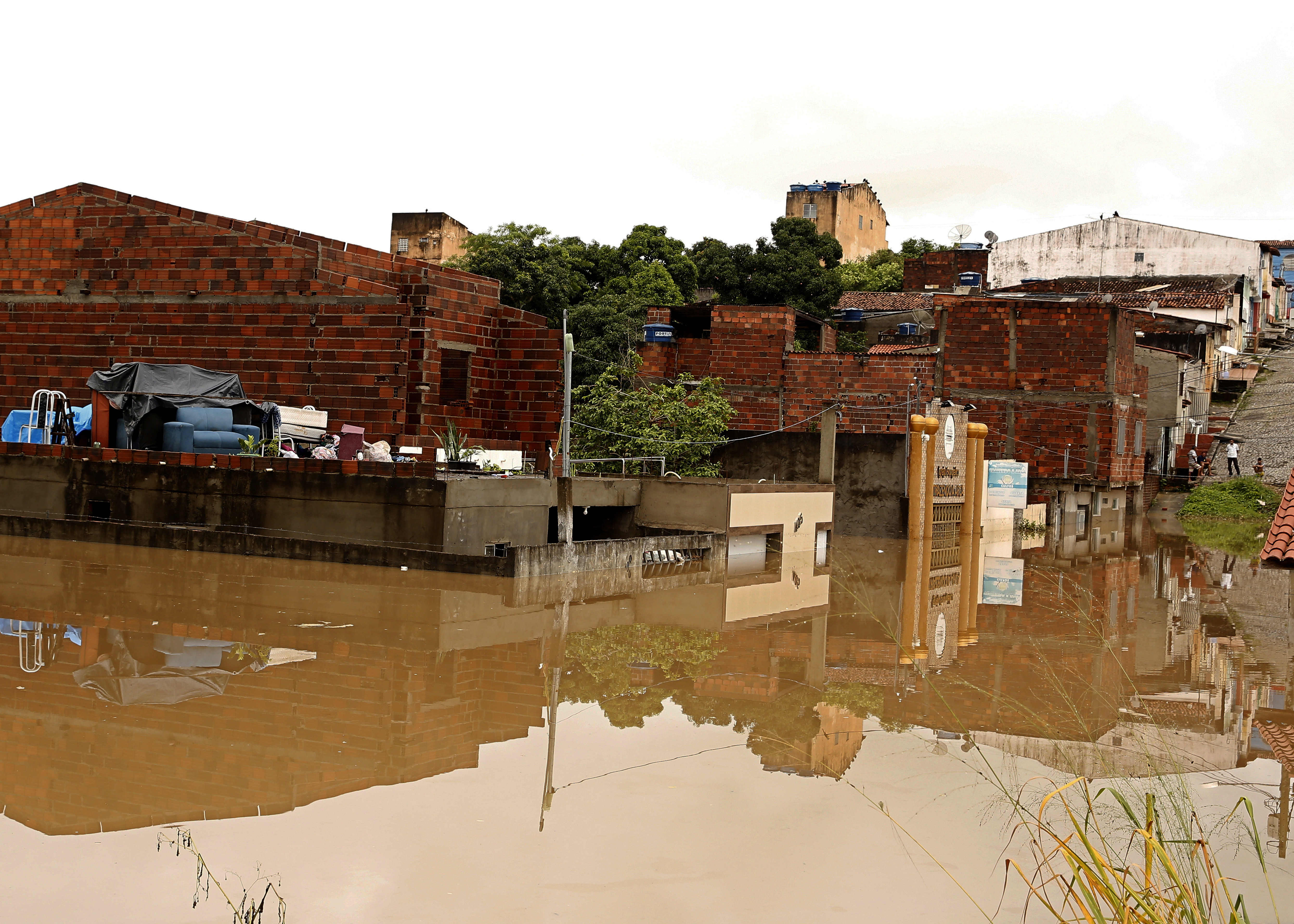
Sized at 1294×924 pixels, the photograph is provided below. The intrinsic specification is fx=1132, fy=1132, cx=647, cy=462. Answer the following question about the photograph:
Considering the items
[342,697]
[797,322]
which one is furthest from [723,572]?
[797,322]

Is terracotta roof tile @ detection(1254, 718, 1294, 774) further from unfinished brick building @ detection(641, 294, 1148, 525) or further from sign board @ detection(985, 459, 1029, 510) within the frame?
unfinished brick building @ detection(641, 294, 1148, 525)

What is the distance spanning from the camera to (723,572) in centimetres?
1526

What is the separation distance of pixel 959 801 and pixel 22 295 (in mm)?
18632

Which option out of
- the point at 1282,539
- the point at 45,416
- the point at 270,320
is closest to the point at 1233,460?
the point at 270,320

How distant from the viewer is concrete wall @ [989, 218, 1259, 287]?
46.2 meters

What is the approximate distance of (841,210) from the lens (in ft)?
172

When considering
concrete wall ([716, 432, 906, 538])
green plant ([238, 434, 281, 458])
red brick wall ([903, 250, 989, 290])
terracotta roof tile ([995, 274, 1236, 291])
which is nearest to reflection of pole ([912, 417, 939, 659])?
concrete wall ([716, 432, 906, 538])

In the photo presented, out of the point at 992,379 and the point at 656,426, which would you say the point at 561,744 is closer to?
the point at 656,426

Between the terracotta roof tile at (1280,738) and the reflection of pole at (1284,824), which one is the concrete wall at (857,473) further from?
the reflection of pole at (1284,824)

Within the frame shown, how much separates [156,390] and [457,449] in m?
4.01

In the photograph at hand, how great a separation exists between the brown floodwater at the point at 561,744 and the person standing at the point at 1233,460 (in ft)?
92.0

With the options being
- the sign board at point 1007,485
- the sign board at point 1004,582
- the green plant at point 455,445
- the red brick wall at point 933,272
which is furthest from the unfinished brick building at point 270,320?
the red brick wall at point 933,272

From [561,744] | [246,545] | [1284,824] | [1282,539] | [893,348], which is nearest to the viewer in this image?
[1284,824]

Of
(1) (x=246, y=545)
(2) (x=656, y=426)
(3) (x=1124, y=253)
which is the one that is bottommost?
(1) (x=246, y=545)
